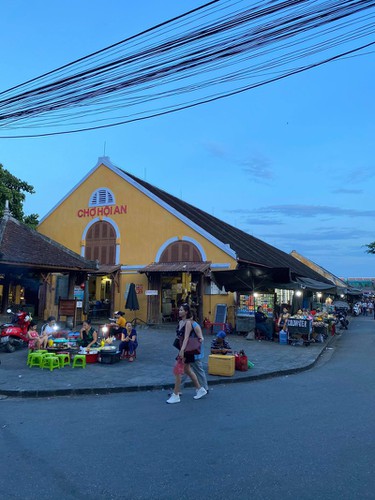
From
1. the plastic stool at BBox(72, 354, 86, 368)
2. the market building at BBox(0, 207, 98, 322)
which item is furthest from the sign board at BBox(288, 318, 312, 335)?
the market building at BBox(0, 207, 98, 322)

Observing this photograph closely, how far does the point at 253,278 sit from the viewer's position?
58.0 feet

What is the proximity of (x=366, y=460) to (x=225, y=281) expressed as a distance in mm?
14111

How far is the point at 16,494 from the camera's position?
367 cm

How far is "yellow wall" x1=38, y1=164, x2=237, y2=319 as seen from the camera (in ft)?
66.7

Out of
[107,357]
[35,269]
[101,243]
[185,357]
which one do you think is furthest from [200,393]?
[101,243]

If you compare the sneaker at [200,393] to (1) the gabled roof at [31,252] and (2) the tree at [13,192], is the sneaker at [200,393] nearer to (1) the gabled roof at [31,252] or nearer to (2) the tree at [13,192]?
(1) the gabled roof at [31,252]

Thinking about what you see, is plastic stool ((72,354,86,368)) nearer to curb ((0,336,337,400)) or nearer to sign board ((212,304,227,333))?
curb ((0,336,337,400))

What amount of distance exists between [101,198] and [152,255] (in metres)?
4.91

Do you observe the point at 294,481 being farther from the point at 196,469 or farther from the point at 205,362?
the point at 205,362

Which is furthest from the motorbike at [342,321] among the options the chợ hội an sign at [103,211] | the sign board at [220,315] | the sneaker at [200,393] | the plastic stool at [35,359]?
the plastic stool at [35,359]

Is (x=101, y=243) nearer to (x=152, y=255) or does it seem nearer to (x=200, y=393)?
(x=152, y=255)

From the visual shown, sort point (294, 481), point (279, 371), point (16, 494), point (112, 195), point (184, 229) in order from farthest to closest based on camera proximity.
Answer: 1. point (112, 195)
2. point (184, 229)
3. point (279, 371)
4. point (294, 481)
5. point (16, 494)

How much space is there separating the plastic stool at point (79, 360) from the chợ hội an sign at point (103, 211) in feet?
43.4

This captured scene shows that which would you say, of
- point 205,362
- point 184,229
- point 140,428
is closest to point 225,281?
point 184,229
